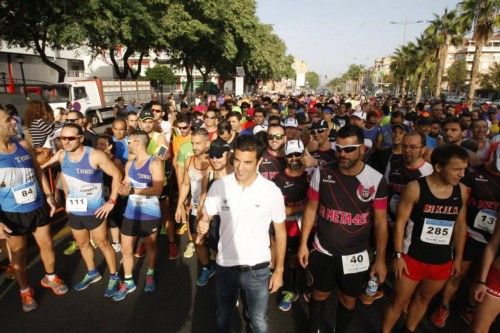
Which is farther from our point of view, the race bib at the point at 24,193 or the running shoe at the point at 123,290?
the running shoe at the point at 123,290

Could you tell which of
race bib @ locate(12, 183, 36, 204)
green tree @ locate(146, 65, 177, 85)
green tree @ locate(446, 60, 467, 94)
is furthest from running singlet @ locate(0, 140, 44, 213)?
green tree @ locate(446, 60, 467, 94)

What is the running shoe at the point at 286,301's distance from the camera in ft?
12.5

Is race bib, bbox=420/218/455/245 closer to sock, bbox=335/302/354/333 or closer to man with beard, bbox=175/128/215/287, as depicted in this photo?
sock, bbox=335/302/354/333

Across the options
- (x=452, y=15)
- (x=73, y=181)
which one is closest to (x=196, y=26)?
(x=73, y=181)

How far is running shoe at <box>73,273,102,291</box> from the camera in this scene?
13.5 feet

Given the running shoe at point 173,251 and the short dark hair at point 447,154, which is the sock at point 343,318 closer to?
the short dark hair at point 447,154

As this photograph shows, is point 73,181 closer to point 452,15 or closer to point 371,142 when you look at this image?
point 371,142

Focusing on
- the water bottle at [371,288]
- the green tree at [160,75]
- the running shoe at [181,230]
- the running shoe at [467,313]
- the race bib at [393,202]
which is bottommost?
the running shoe at [181,230]

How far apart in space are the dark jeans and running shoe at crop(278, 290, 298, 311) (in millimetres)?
1061

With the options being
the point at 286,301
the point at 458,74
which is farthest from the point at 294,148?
the point at 458,74

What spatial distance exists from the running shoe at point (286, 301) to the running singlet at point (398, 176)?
146cm

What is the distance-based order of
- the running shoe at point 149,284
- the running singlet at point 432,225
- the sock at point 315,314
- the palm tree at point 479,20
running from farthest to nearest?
1. the palm tree at point 479,20
2. the running shoe at point 149,284
3. the sock at point 315,314
4. the running singlet at point 432,225

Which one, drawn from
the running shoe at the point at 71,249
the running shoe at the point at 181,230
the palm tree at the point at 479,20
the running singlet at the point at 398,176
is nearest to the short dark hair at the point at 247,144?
the running singlet at the point at 398,176

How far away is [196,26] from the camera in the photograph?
20.6 meters
